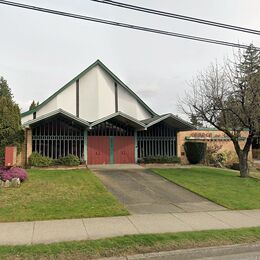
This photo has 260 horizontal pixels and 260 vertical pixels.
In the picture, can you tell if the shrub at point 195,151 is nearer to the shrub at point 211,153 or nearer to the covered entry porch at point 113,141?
the shrub at point 211,153

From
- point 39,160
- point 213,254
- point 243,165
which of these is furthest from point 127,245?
point 39,160

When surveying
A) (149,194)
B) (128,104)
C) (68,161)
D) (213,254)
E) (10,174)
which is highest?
(128,104)

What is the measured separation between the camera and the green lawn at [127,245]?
6078mm

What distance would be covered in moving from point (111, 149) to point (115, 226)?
14858 millimetres

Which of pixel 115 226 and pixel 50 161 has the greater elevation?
pixel 50 161

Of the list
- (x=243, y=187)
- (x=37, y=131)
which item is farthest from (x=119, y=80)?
(x=243, y=187)

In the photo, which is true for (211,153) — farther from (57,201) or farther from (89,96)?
(57,201)

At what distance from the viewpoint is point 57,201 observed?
1088 centimetres

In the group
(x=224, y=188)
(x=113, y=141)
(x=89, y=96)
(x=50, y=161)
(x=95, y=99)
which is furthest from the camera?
(x=89, y=96)

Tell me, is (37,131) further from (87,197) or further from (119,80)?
(87,197)

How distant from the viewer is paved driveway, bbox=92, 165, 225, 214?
35.6ft

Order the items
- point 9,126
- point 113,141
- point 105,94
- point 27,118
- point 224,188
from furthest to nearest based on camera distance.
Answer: point 105,94
point 27,118
point 113,141
point 9,126
point 224,188

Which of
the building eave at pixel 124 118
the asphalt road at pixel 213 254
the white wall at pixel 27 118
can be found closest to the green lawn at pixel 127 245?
the asphalt road at pixel 213 254

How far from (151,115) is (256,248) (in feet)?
67.6
